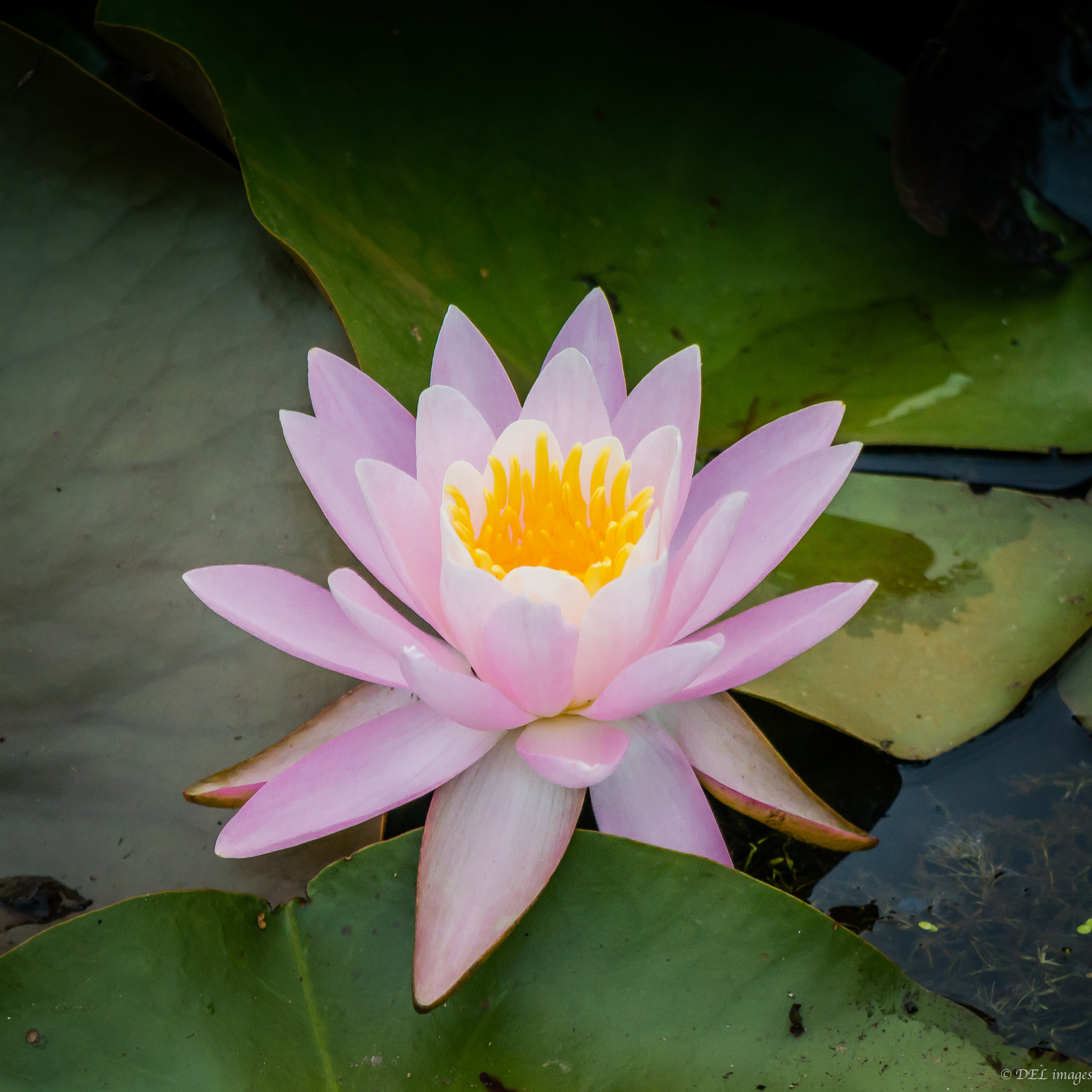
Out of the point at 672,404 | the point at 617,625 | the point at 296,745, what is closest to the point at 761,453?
the point at 672,404

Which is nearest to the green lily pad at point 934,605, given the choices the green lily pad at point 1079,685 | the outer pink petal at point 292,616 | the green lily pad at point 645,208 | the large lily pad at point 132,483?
the green lily pad at point 1079,685

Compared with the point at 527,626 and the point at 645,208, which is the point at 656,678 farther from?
the point at 645,208

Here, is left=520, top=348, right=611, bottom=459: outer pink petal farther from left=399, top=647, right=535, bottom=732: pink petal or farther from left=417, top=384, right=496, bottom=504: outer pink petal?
left=399, top=647, right=535, bottom=732: pink petal

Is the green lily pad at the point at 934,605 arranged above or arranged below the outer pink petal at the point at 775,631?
below

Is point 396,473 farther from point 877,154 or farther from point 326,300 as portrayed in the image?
point 877,154

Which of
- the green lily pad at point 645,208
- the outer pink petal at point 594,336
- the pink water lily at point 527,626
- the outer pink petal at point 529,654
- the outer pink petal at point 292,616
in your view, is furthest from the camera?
the green lily pad at point 645,208

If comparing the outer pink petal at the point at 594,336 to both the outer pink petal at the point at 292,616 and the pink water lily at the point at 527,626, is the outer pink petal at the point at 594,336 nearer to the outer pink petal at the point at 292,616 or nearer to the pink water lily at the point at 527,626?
the pink water lily at the point at 527,626

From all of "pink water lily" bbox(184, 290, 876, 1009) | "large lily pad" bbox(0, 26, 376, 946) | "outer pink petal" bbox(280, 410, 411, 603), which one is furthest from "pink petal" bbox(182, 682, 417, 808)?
"outer pink petal" bbox(280, 410, 411, 603)
